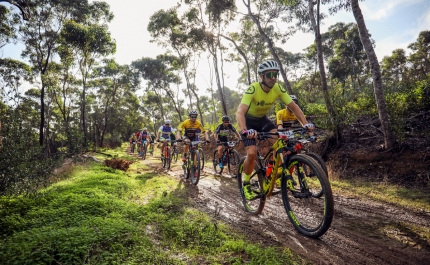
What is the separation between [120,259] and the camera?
2682mm

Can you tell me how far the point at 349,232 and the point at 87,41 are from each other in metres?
25.1

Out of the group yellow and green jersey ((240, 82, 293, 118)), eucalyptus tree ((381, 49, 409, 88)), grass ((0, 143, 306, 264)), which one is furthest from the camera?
eucalyptus tree ((381, 49, 409, 88))

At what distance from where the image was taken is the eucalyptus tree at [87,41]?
20.4m

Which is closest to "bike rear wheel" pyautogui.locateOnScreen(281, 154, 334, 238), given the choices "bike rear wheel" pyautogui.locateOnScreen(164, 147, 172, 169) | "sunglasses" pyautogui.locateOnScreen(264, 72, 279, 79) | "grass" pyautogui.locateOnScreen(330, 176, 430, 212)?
"sunglasses" pyautogui.locateOnScreen(264, 72, 279, 79)

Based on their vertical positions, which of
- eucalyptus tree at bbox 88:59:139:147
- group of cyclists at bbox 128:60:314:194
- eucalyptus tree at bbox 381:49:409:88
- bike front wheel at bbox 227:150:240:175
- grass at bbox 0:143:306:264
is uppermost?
eucalyptus tree at bbox 381:49:409:88

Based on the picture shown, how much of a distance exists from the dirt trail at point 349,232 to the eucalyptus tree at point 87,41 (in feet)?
64.2

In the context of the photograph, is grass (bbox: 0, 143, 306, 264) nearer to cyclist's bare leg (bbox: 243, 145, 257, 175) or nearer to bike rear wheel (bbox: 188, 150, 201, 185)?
cyclist's bare leg (bbox: 243, 145, 257, 175)

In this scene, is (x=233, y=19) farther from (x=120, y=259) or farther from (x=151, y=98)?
(x=151, y=98)

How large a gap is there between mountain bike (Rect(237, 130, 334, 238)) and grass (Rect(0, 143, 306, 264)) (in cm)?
83

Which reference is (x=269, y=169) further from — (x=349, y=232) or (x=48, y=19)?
(x=48, y=19)

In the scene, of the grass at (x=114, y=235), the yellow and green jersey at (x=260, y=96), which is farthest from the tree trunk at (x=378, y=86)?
the grass at (x=114, y=235)

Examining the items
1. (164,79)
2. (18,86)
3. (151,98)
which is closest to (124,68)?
(164,79)

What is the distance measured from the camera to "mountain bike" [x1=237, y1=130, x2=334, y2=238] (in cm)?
323

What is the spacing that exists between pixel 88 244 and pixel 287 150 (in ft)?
11.0
